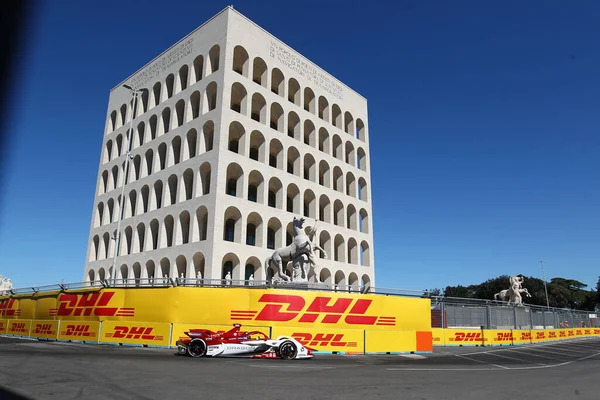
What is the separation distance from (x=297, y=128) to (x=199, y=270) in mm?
19621

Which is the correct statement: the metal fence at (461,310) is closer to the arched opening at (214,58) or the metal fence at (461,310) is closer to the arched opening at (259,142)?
the arched opening at (259,142)

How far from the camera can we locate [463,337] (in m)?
28.3

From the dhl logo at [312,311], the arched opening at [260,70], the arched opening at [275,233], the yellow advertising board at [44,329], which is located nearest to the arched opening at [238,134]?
the arched opening at [260,70]

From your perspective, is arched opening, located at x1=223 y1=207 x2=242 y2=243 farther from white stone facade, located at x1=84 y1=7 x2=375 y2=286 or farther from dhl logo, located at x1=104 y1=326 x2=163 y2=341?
dhl logo, located at x1=104 y1=326 x2=163 y2=341

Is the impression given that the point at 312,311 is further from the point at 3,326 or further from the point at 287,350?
the point at 3,326

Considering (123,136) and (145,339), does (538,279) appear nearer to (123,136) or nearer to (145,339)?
(123,136)

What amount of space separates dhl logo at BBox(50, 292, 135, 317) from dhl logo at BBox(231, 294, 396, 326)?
5.90m

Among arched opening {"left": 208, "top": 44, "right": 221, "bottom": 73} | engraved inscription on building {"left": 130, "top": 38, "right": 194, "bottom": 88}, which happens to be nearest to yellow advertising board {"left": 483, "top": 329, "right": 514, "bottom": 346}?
arched opening {"left": 208, "top": 44, "right": 221, "bottom": 73}

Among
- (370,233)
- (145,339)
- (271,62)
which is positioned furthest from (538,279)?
(145,339)

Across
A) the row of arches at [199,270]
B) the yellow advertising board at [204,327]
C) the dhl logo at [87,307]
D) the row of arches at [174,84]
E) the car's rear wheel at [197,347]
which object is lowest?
the car's rear wheel at [197,347]

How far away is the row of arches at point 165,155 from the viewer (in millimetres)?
43000

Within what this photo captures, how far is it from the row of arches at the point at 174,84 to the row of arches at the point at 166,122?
1.69m

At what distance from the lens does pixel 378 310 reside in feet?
64.3

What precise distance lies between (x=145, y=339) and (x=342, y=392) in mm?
12445
